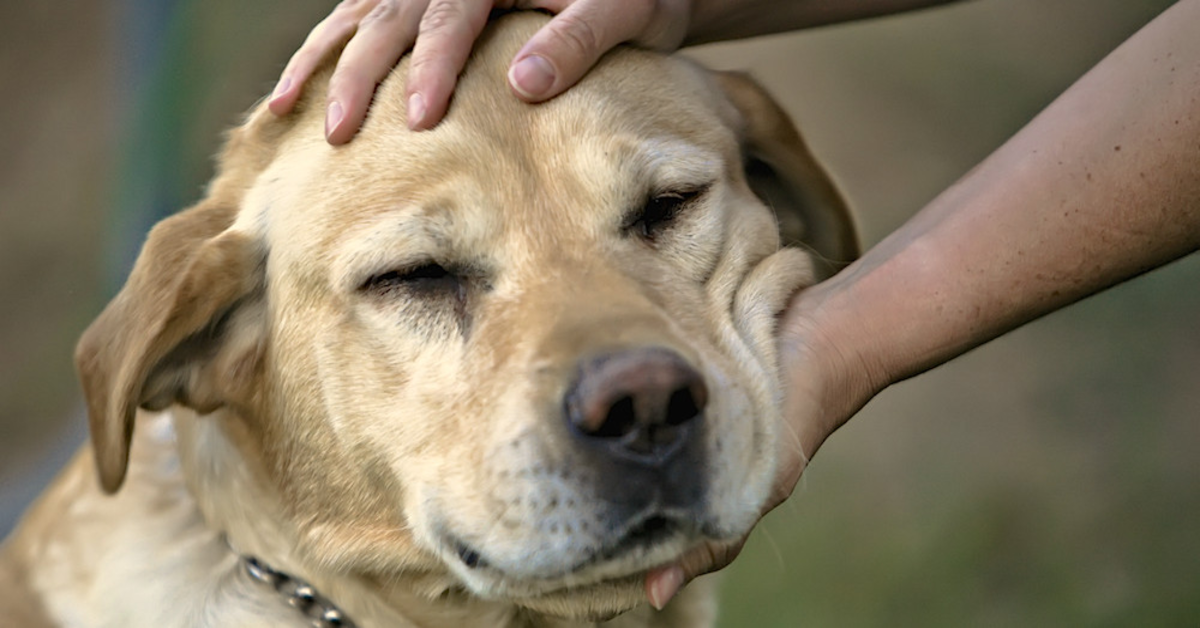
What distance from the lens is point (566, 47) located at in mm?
2193

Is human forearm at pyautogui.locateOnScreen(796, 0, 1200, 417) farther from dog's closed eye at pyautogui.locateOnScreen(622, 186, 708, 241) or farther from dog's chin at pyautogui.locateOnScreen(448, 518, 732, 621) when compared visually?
dog's chin at pyautogui.locateOnScreen(448, 518, 732, 621)

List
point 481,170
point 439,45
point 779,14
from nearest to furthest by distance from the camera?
point 481,170 → point 439,45 → point 779,14

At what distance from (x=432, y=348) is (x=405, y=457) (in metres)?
0.20

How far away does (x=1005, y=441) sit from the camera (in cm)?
509

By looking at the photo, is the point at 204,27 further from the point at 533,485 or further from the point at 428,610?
the point at 533,485

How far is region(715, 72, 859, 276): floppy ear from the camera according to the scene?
262 centimetres

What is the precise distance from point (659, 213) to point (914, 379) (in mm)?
3519

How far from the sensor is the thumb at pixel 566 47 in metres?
2.16

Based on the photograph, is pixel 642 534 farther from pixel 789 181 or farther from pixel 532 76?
pixel 789 181

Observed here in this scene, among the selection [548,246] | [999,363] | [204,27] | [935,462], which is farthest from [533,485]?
[204,27]

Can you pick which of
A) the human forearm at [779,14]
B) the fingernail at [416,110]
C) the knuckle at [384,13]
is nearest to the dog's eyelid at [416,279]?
the fingernail at [416,110]

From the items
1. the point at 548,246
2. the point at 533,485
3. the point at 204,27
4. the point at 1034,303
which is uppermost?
the point at 548,246

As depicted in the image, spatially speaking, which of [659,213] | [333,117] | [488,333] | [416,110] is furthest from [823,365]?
[333,117]

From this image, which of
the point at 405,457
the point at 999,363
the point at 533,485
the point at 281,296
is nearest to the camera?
the point at 533,485
